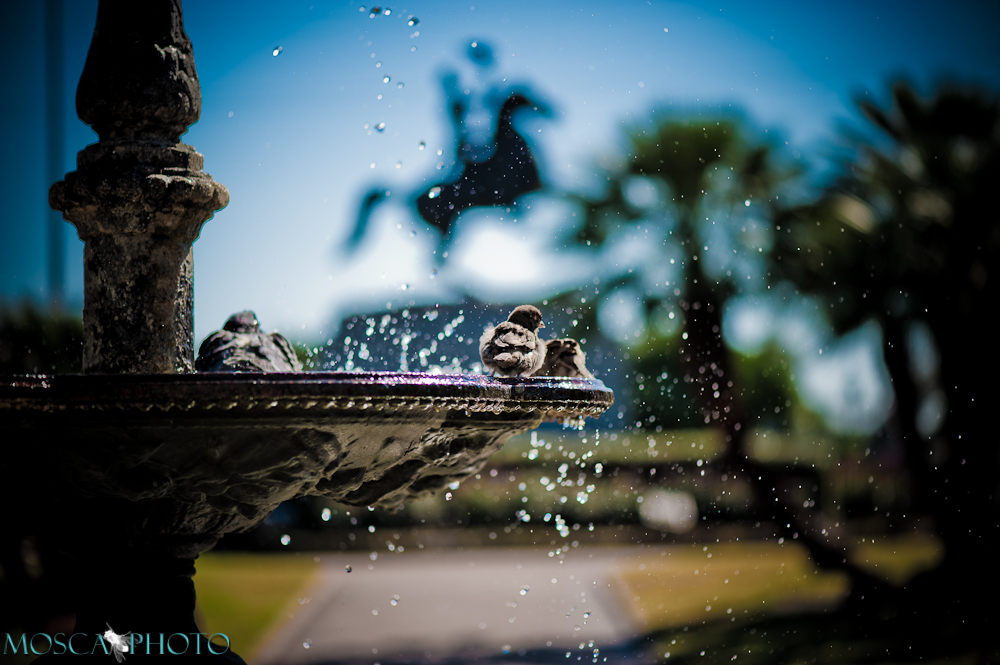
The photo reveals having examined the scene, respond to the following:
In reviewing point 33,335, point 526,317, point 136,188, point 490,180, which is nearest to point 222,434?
point 136,188

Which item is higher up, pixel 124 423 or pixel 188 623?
pixel 124 423

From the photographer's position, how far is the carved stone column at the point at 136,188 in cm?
235

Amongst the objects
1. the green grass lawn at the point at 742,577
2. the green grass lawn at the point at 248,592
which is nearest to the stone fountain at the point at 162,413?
the green grass lawn at the point at 248,592

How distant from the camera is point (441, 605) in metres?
9.12

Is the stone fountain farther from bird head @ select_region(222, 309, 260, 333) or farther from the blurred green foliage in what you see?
the blurred green foliage

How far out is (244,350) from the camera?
2762 millimetres

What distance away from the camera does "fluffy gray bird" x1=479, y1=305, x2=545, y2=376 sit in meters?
2.43

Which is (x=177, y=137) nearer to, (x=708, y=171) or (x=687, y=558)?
(x=708, y=171)

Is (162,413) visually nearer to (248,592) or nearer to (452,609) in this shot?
(452,609)

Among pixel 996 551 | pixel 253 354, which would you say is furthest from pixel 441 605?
pixel 253 354

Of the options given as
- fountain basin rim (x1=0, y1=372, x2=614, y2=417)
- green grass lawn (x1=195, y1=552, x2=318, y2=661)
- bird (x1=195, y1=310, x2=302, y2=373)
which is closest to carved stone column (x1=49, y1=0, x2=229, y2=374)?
bird (x1=195, y1=310, x2=302, y2=373)

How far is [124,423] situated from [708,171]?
12.1 m

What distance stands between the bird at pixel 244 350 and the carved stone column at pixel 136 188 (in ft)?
0.77

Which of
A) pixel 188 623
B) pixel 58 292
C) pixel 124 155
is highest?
pixel 58 292
